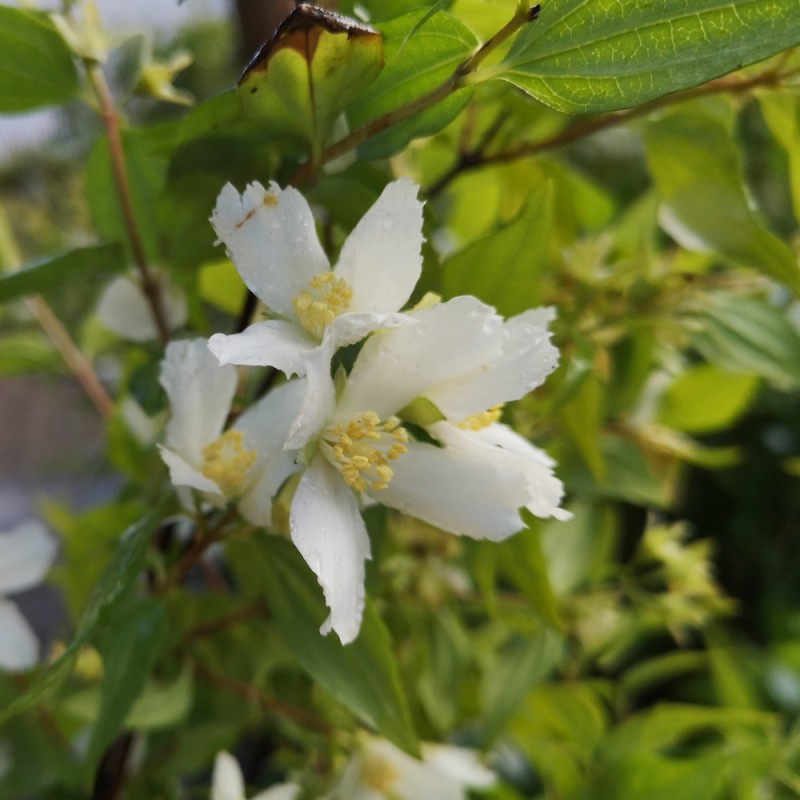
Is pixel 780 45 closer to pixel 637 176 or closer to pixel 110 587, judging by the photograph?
pixel 110 587

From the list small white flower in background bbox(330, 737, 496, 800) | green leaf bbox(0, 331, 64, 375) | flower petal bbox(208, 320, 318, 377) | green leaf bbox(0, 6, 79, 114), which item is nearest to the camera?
flower petal bbox(208, 320, 318, 377)

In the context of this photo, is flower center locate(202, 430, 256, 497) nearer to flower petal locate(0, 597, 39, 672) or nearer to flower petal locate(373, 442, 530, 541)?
flower petal locate(373, 442, 530, 541)

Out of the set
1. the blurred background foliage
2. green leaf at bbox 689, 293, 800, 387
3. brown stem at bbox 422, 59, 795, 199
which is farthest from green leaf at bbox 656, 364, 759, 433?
brown stem at bbox 422, 59, 795, 199

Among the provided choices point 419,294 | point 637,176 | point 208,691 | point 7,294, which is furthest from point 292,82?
point 637,176

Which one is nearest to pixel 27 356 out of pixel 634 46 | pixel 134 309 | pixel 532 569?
pixel 134 309

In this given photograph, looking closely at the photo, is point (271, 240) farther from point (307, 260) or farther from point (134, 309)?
point (134, 309)
